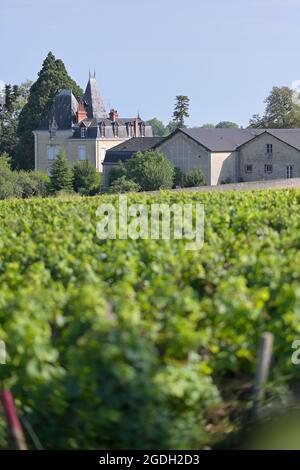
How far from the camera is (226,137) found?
56656 mm

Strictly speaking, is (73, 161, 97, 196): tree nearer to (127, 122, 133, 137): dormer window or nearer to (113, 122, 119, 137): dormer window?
(113, 122, 119, 137): dormer window

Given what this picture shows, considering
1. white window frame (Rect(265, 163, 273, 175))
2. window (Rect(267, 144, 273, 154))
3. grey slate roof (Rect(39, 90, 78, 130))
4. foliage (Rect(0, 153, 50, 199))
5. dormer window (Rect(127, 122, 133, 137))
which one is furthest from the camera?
dormer window (Rect(127, 122, 133, 137))

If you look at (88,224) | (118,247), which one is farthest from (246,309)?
(88,224)

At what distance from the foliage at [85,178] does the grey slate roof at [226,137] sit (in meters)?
6.87

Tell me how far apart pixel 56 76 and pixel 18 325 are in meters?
64.6

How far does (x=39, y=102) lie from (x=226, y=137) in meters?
18.9

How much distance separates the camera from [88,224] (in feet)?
39.9

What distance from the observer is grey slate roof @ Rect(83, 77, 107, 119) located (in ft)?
229

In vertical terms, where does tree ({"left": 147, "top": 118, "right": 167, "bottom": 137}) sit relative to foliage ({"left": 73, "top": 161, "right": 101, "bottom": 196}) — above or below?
above

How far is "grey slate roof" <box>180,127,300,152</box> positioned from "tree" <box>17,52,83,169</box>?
16947 millimetres

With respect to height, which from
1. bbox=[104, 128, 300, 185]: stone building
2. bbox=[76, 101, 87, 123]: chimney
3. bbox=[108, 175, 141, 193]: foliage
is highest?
bbox=[76, 101, 87, 123]: chimney

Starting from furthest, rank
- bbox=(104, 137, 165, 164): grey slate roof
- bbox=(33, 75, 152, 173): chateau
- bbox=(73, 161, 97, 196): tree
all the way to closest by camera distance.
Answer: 1. bbox=(33, 75, 152, 173): chateau
2. bbox=(104, 137, 165, 164): grey slate roof
3. bbox=(73, 161, 97, 196): tree

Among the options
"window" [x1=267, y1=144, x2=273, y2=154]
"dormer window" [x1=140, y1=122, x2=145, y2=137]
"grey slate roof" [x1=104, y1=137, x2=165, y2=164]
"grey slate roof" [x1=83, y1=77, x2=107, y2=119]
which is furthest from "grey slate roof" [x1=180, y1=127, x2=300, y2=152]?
"dormer window" [x1=140, y1=122, x2=145, y2=137]

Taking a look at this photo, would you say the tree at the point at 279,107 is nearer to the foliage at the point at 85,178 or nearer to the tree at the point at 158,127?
the foliage at the point at 85,178
